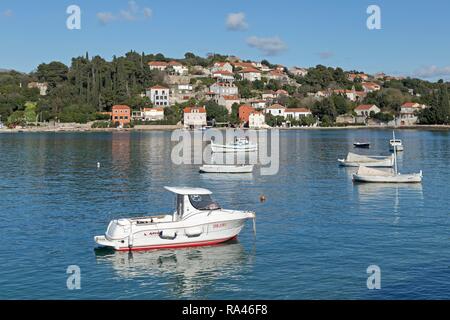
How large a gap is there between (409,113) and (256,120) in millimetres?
53266

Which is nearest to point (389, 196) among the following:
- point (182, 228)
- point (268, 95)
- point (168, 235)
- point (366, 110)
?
point (182, 228)

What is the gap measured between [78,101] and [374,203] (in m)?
142

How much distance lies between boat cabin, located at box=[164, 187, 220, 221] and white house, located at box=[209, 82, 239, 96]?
160075mm

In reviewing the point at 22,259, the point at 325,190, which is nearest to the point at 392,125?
the point at 325,190

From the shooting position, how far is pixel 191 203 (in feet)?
80.7

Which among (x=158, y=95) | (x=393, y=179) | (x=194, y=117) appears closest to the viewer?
(x=393, y=179)

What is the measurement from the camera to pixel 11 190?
42.0 m

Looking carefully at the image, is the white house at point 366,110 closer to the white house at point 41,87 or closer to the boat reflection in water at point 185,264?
the white house at point 41,87

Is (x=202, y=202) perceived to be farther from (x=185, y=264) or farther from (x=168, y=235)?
(x=185, y=264)

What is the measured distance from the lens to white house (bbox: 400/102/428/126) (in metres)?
184

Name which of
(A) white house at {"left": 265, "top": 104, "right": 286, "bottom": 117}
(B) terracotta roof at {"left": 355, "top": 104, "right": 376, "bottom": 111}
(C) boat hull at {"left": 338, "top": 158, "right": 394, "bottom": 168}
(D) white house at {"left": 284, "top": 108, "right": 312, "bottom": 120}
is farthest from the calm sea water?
(B) terracotta roof at {"left": 355, "top": 104, "right": 376, "bottom": 111}

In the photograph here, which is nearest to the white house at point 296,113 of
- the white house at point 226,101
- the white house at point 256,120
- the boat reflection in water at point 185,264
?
the white house at point 256,120

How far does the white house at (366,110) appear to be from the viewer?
7298 inches

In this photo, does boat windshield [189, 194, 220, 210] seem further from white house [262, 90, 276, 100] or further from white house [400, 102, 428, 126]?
white house [400, 102, 428, 126]
